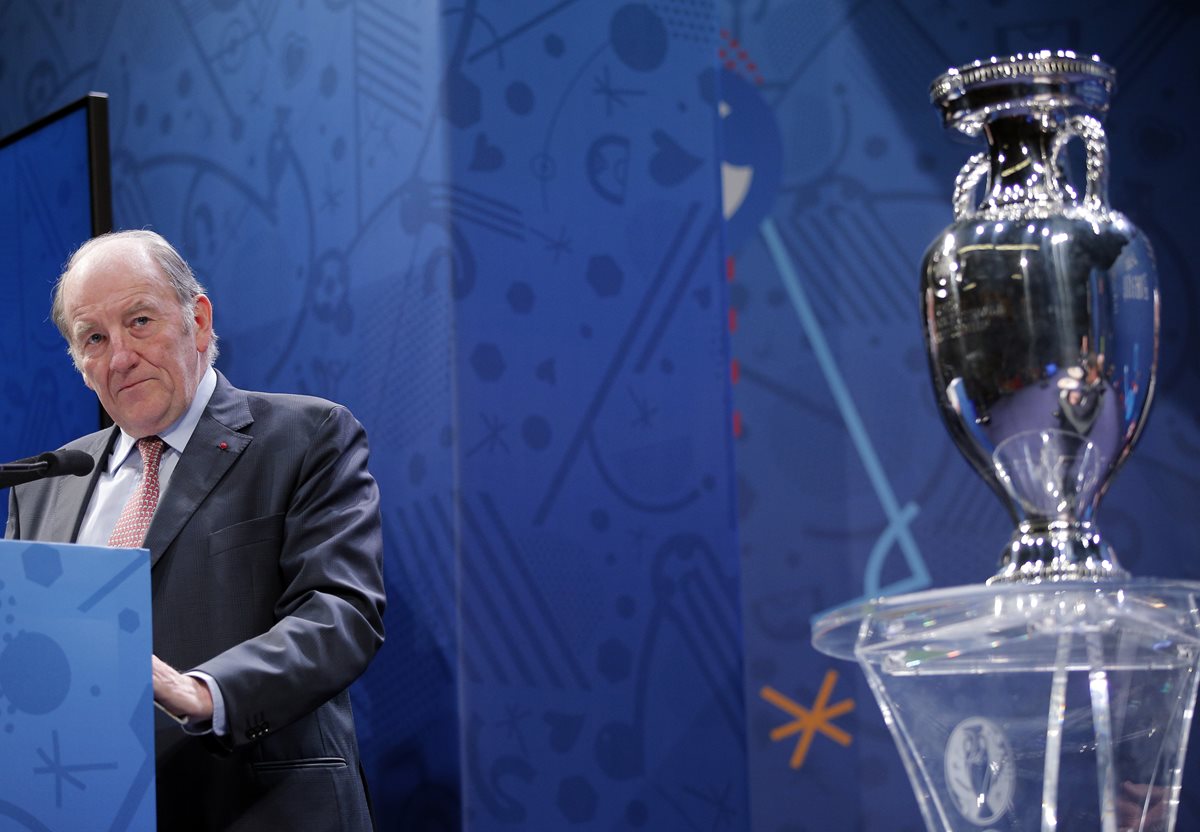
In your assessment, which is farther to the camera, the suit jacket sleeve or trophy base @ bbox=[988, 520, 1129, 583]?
Answer: the suit jacket sleeve

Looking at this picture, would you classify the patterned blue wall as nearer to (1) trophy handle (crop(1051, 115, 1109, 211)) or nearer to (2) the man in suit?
(2) the man in suit

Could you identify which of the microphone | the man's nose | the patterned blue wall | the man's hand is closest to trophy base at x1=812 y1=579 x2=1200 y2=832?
the man's hand

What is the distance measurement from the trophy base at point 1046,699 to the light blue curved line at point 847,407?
1786 mm

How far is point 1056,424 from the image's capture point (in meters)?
1.38

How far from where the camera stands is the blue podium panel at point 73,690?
4.13 feet

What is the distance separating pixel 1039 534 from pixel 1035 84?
0.43m

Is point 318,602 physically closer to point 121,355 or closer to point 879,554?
point 121,355

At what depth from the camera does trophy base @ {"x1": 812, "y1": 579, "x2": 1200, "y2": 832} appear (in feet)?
4.06

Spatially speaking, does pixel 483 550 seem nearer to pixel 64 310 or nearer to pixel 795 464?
pixel 64 310

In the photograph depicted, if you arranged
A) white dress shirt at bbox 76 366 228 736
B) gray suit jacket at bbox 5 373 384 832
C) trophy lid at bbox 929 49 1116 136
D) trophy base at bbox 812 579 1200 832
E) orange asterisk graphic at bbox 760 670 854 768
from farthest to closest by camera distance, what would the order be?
orange asterisk graphic at bbox 760 670 854 768
white dress shirt at bbox 76 366 228 736
gray suit jacket at bbox 5 373 384 832
trophy lid at bbox 929 49 1116 136
trophy base at bbox 812 579 1200 832

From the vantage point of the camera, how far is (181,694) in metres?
1.68

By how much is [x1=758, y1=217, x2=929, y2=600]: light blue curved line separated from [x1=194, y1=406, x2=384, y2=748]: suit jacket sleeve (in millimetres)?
1247

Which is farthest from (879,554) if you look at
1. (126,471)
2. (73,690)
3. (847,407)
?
(73,690)

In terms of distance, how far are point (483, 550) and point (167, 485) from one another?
470 mm
